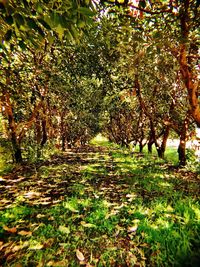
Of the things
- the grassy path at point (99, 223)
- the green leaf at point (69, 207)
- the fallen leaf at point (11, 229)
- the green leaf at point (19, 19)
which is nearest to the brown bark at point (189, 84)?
the grassy path at point (99, 223)

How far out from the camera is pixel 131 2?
430cm

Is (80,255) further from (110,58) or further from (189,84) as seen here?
(110,58)

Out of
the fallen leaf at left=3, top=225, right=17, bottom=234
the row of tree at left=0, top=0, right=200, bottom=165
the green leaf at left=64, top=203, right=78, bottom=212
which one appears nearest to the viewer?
the row of tree at left=0, top=0, right=200, bottom=165

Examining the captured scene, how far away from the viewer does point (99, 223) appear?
3.91 m

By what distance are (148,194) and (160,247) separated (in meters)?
2.33

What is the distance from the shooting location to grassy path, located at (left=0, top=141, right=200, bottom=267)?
2.99 metres

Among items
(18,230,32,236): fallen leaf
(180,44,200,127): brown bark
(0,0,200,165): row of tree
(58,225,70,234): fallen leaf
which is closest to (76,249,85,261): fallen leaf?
(58,225,70,234): fallen leaf

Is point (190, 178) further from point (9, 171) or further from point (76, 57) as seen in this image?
point (9, 171)

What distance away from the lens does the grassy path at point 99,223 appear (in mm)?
2992

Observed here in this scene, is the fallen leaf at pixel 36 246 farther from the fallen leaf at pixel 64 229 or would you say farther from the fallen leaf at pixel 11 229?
the fallen leaf at pixel 11 229

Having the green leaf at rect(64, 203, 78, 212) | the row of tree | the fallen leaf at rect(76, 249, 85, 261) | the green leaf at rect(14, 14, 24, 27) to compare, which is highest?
the row of tree

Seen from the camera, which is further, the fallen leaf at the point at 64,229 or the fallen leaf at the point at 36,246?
the fallen leaf at the point at 64,229

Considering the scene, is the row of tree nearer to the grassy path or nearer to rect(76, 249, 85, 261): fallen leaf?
the grassy path

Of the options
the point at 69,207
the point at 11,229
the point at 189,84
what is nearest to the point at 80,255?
the point at 11,229
